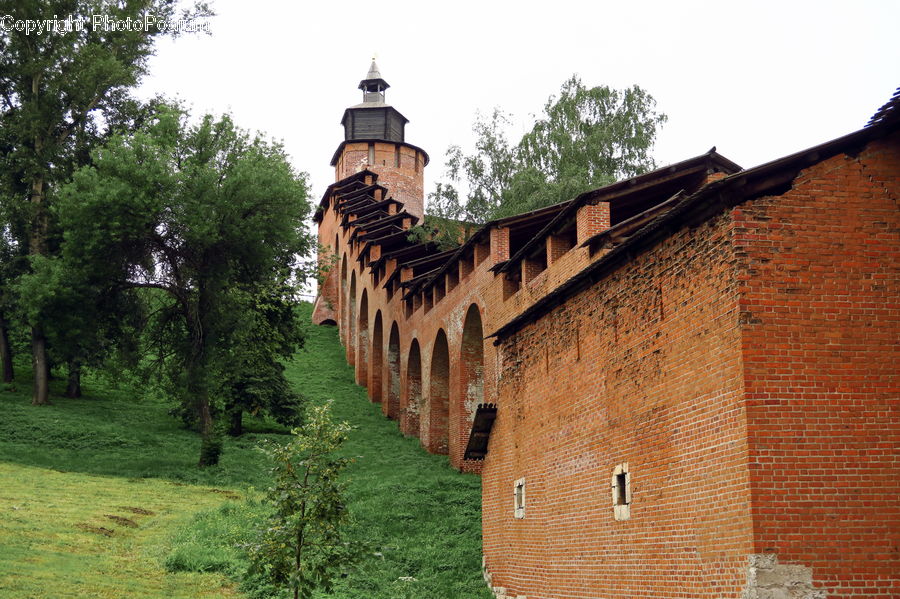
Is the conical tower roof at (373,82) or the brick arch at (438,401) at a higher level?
the conical tower roof at (373,82)

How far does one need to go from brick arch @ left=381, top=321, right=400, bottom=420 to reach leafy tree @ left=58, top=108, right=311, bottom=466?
8238 millimetres

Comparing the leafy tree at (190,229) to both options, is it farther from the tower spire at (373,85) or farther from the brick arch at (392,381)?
the tower spire at (373,85)

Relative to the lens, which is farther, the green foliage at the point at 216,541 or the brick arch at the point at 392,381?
the brick arch at the point at 392,381

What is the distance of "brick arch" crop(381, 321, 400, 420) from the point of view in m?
35.8

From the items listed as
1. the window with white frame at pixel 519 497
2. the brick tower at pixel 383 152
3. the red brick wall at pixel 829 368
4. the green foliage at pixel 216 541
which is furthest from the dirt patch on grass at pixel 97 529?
the brick tower at pixel 383 152

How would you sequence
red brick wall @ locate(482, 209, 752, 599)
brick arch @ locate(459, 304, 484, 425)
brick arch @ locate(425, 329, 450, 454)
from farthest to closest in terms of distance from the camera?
brick arch @ locate(425, 329, 450, 454), brick arch @ locate(459, 304, 484, 425), red brick wall @ locate(482, 209, 752, 599)

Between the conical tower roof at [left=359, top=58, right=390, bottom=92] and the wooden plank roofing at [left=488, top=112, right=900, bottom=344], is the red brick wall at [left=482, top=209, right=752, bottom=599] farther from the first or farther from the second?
the conical tower roof at [left=359, top=58, right=390, bottom=92]

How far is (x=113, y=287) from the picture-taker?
27.6 meters

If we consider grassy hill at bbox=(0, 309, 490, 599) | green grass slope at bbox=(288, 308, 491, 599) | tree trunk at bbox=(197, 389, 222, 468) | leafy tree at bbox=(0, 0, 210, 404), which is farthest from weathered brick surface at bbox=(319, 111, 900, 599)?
leafy tree at bbox=(0, 0, 210, 404)

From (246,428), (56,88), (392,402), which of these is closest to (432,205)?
(392,402)

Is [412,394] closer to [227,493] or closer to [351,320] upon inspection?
[227,493]

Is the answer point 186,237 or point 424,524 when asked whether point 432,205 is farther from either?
point 424,524

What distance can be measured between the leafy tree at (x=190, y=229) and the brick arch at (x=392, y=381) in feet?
27.0

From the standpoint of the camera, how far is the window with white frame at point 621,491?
1105cm
